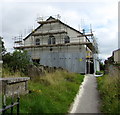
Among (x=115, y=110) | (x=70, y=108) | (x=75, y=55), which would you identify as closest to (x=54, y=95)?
(x=70, y=108)

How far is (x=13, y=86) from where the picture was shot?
5.77m

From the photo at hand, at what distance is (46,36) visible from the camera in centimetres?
2708

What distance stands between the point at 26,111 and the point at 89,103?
3.25 meters

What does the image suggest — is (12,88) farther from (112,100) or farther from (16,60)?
(16,60)

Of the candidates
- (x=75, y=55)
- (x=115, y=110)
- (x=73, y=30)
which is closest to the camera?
(x=115, y=110)

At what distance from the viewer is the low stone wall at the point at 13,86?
5.35 m

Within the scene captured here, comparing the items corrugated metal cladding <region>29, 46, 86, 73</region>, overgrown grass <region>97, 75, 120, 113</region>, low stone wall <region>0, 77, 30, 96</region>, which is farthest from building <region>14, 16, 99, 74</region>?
low stone wall <region>0, 77, 30, 96</region>

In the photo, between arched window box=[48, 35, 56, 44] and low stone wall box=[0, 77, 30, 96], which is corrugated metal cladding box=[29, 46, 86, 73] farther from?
low stone wall box=[0, 77, 30, 96]

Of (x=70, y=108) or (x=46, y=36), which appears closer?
(x=70, y=108)

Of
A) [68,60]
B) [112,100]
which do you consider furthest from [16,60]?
[68,60]

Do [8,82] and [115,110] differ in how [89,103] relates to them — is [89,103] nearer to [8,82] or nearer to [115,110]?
[115,110]

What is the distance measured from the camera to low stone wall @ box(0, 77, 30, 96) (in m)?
5.35

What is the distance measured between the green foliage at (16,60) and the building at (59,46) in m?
10.8

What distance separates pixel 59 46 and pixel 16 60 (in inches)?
572
